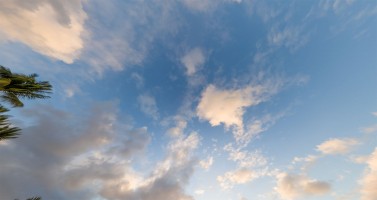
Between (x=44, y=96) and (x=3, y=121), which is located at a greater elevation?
(x=44, y=96)

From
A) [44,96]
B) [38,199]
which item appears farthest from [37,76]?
[38,199]

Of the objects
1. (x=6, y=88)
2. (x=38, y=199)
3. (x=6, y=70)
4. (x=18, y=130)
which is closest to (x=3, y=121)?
(x=18, y=130)

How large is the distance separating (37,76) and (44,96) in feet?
4.86

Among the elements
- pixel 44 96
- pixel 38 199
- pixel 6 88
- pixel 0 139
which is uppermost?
pixel 44 96

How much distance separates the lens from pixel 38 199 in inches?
739

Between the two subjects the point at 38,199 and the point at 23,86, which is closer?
the point at 23,86

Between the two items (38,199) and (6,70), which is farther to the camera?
(38,199)

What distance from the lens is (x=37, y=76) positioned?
59.2 ft

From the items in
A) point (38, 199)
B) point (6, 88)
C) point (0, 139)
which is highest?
point (6, 88)

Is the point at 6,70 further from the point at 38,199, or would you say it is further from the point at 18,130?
the point at 38,199

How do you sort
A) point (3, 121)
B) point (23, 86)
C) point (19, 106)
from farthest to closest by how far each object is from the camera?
1. point (19, 106)
2. point (23, 86)
3. point (3, 121)

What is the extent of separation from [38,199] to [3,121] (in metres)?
6.99

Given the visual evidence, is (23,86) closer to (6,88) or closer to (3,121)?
(6,88)

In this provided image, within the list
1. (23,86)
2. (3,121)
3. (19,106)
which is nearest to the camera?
(3,121)
